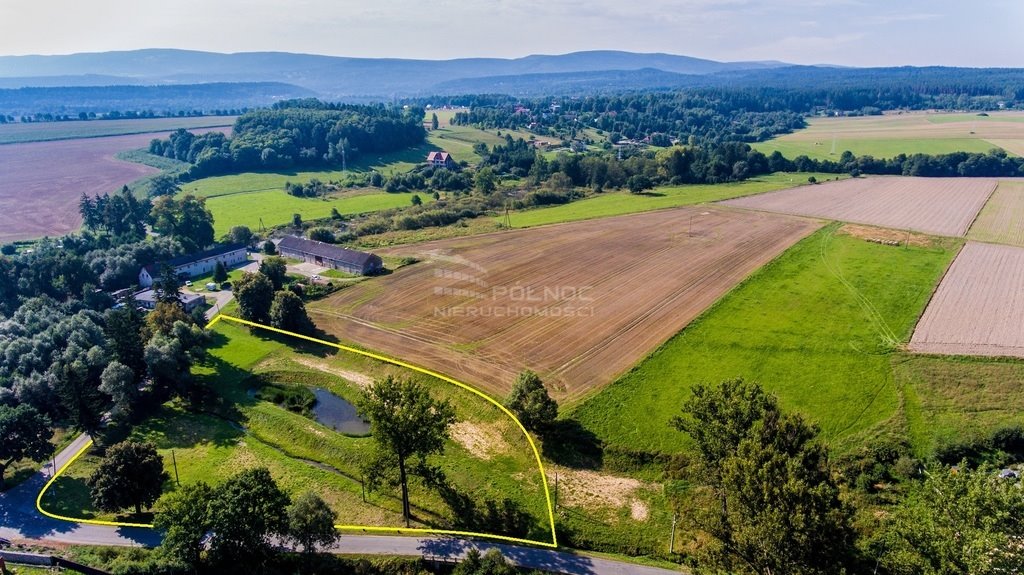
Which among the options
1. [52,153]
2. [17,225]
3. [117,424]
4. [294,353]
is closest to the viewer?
[117,424]

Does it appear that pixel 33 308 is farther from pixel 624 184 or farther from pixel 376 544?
pixel 624 184

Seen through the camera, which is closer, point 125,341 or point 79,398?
point 79,398

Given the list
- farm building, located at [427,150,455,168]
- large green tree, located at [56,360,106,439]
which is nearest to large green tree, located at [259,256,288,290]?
large green tree, located at [56,360,106,439]

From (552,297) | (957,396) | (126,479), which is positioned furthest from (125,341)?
(957,396)

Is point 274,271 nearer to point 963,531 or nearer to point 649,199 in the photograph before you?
point 963,531

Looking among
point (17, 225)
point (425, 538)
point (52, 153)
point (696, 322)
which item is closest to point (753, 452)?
point (425, 538)

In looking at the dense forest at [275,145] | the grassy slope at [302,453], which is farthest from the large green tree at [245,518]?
the dense forest at [275,145]
